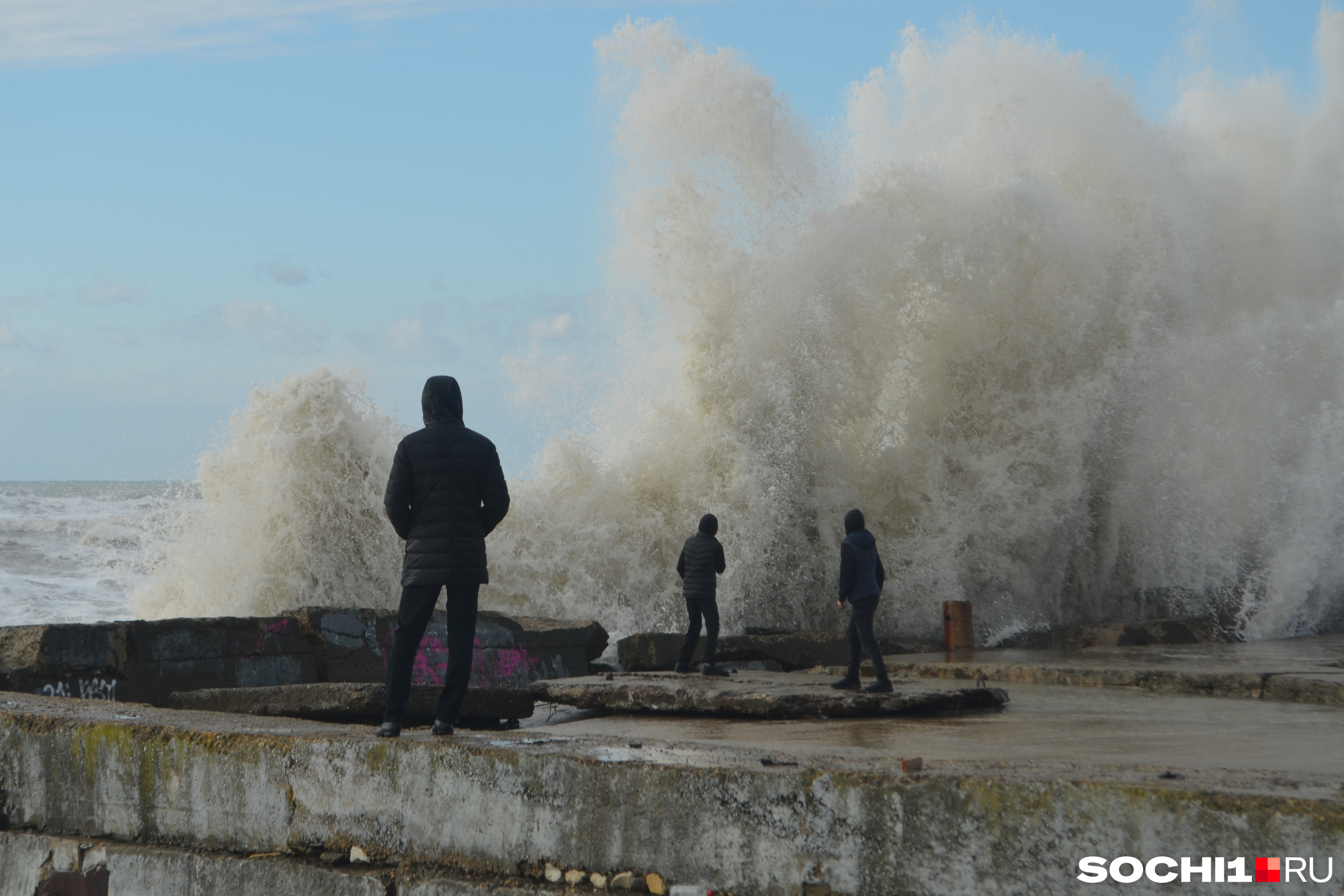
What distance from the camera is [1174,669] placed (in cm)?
732

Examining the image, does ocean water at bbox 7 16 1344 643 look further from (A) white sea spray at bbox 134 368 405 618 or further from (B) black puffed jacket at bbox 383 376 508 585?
(B) black puffed jacket at bbox 383 376 508 585

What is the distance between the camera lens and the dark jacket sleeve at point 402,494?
412cm

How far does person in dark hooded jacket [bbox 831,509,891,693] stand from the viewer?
6.44 metres

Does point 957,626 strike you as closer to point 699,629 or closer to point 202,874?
point 699,629

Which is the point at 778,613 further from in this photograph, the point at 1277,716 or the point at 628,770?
the point at 628,770

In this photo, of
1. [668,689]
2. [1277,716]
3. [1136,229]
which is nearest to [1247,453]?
[1136,229]

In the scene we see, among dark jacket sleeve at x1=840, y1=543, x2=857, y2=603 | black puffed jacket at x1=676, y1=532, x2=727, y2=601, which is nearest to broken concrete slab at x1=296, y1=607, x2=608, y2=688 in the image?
black puffed jacket at x1=676, y1=532, x2=727, y2=601

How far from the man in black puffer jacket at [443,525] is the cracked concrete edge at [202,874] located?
0.68 m

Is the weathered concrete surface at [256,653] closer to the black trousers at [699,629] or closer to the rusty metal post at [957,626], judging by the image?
the black trousers at [699,629]

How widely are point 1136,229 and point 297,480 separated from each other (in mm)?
12123

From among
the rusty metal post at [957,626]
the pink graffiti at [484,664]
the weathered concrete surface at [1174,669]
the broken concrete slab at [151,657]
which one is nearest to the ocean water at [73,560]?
the pink graffiti at [484,664]

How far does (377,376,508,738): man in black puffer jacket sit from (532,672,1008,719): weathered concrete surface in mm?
2142

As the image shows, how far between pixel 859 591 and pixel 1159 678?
88.8 inches

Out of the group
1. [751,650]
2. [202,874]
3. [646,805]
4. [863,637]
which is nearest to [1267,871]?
[646,805]
